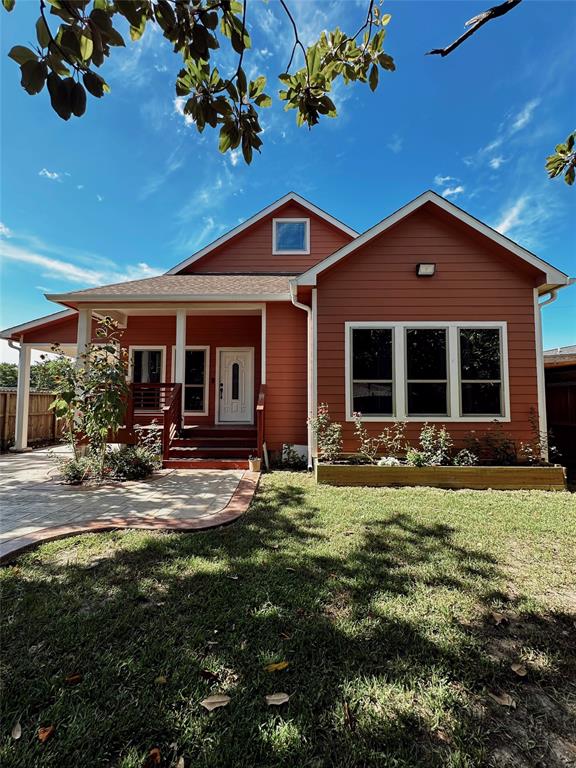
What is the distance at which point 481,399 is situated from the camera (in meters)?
6.84

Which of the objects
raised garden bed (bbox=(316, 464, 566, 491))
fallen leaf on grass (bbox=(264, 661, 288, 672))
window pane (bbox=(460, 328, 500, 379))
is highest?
window pane (bbox=(460, 328, 500, 379))

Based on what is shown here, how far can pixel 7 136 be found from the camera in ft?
14.1

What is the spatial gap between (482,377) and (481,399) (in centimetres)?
44

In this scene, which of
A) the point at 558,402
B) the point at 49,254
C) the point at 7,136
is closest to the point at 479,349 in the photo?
the point at 558,402

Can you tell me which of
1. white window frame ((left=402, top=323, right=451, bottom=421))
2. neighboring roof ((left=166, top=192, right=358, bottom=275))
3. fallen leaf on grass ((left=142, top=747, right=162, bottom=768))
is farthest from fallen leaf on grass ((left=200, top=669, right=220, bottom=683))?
neighboring roof ((left=166, top=192, right=358, bottom=275))

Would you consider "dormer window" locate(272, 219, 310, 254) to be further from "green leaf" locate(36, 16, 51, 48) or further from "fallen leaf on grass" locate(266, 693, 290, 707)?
"fallen leaf on grass" locate(266, 693, 290, 707)

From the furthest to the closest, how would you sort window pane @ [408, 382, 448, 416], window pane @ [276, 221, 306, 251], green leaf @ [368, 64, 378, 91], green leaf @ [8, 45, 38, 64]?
window pane @ [276, 221, 306, 251]
window pane @ [408, 382, 448, 416]
green leaf @ [368, 64, 378, 91]
green leaf @ [8, 45, 38, 64]

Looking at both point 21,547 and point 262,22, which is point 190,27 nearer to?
point 262,22

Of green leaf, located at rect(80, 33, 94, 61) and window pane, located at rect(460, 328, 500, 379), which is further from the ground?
green leaf, located at rect(80, 33, 94, 61)

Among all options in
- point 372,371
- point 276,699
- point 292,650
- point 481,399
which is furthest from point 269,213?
point 276,699

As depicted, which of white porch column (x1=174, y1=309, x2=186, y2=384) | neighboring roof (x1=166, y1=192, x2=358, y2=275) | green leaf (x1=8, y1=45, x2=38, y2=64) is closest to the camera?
green leaf (x1=8, y1=45, x2=38, y2=64)

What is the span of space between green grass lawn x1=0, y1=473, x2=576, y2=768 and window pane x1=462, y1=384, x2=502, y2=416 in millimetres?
3653

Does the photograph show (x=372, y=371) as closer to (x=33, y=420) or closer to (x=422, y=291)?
(x=422, y=291)

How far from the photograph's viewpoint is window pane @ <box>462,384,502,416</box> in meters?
6.82
